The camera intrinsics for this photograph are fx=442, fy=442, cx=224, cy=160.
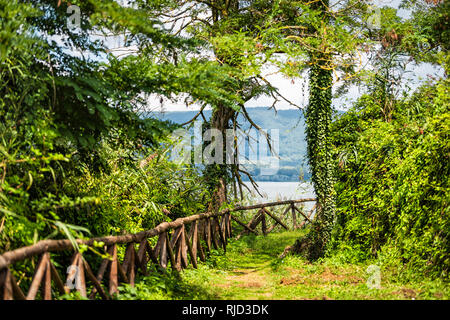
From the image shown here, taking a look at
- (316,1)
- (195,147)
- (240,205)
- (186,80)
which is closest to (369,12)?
(316,1)

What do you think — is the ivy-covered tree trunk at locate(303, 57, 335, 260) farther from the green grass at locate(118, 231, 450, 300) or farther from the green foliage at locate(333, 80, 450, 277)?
the green grass at locate(118, 231, 450, 300)

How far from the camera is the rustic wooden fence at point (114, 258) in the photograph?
3.93 m

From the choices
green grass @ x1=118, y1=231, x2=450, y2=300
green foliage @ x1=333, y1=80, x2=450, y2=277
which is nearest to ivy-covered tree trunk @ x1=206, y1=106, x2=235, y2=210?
green grass @ x1=118, y1=231, x2=450, y2=300

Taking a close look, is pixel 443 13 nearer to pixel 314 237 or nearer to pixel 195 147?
pixel 314 237

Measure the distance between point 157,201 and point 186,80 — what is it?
489 centimetres

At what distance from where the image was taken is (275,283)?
7867 millimetres

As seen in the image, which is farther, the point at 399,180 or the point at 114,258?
the point at 399,180

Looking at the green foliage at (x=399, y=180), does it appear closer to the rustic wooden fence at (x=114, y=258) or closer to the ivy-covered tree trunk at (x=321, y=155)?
the ivy-covered tree trunk at (x=321, y=155)

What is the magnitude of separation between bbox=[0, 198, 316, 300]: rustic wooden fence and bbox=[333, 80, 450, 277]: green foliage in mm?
3077

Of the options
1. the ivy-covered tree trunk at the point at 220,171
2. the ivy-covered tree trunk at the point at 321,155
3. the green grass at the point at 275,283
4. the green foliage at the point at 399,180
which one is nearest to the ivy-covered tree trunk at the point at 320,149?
the ivy-covered tree trunk at the point at 321,155

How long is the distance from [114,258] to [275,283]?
138 inches

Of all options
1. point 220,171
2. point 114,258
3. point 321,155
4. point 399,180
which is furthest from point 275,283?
point 220,171

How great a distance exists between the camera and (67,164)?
6.29 meters

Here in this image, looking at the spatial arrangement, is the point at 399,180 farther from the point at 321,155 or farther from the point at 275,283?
the point at 275,283
